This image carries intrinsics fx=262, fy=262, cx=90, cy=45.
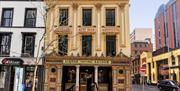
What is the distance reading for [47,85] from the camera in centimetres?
2766

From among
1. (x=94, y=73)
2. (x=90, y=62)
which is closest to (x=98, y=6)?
(x=90, y=62)

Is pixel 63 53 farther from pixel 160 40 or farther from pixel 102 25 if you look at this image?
pixel 160 40

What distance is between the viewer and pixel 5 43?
2914cm

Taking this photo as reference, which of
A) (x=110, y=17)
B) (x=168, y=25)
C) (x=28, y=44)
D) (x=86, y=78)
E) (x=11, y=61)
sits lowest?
(x=86, y=78)

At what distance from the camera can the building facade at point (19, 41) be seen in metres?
28.1

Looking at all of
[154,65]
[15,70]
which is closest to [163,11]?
[154,65]

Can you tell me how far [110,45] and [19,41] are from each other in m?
9.99

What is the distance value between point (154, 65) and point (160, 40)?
2884 centimetres

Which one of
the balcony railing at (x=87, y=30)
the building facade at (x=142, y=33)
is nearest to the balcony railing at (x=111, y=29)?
the balcony railing at (x=87, y=30)

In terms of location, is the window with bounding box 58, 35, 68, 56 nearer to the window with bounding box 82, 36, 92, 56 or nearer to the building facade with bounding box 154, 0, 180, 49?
the window with bounding box 82, 36, 92, 56

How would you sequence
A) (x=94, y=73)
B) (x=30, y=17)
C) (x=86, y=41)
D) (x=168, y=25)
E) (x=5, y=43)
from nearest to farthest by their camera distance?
(x=94, y=73) < (x=86, y=41) < (x=5, y=43) < (x=30, y=17) < (x=168, y=25)

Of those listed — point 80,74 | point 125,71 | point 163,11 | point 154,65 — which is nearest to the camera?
point 125,71

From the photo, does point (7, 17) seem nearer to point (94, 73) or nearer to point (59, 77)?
point (59, 77)

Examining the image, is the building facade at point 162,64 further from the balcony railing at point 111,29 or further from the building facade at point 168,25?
the balcony railing at point 111,29
